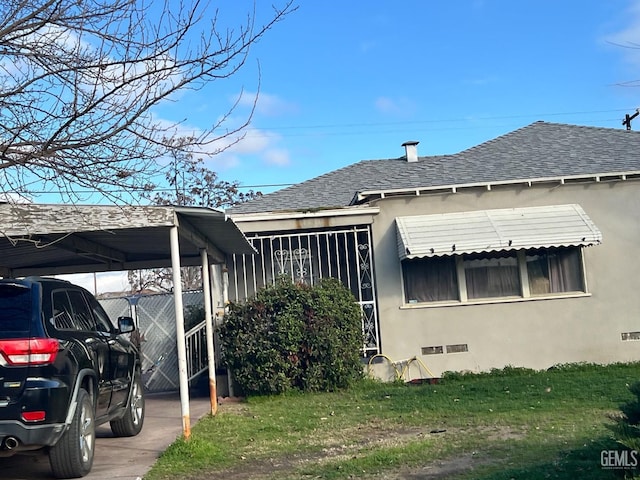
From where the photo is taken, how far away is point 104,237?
364 inches

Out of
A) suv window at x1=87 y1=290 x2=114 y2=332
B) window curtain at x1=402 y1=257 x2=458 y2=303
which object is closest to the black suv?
suv window at x1=87 y1=290 x2=114 y2=332

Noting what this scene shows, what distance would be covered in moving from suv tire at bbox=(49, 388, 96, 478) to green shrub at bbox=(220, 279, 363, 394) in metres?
4.90

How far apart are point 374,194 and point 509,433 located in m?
6.01

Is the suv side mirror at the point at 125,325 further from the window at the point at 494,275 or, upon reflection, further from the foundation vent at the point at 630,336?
the foundation vent at the point at 630,336

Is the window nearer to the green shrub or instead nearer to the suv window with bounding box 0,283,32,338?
the green shrub

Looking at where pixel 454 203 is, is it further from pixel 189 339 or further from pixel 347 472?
pixel 347 472

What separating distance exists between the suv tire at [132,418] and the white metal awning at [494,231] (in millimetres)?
5033

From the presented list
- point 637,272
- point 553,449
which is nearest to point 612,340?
point 637,272

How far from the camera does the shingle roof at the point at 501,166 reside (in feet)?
43.0

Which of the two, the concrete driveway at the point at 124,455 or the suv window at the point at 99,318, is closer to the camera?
the concrete driveway at the point at 124,455

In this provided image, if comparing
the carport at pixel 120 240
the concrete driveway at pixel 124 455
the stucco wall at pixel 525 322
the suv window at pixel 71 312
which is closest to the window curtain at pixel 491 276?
the stucco wall at pixel 525 322

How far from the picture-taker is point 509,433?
7.61 metres

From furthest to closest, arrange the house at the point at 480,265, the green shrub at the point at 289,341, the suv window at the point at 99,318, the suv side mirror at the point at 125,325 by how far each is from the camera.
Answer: the house at the point at 480,265
the green shrub at the point at 289,341
the suv side mirror at the point at 125,325
the suv window at the point at 99,318

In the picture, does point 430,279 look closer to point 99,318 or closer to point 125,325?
point 125,325
